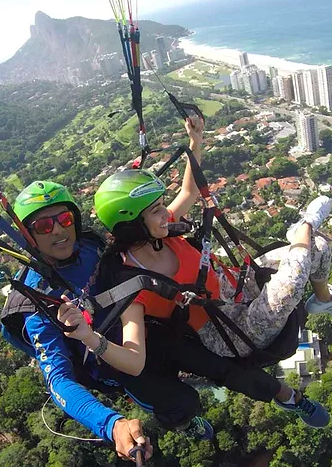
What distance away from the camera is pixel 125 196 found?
5.09ft

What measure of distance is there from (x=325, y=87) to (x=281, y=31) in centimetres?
2433

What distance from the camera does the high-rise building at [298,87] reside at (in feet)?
74.3

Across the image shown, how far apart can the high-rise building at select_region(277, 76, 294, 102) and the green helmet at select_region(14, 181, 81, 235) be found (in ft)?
77.8

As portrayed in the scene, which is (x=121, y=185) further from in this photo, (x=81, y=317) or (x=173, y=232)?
(x=81, y=317)

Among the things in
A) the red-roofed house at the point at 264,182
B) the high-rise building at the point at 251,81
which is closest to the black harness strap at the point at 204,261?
the red-roofed house at the point at 264,182

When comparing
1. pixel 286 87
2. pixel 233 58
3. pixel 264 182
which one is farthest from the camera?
pixel 233 58

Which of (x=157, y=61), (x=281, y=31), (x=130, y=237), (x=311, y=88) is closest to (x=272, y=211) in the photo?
(x=311, y=88)

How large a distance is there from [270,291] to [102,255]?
1.97 ft

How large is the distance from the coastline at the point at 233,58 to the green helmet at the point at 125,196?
92.8ft

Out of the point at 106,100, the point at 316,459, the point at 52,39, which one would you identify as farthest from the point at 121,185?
the point at 52,39

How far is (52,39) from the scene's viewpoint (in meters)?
63.5

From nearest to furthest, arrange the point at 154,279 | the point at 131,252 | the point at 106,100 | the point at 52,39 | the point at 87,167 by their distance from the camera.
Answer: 1. the point at 154,279
2. the point at 131,252
3. the point at 87,167
4. the point at 106,100
5. the point at 52,39

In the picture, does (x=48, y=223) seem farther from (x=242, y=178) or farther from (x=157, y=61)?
(x=157, y=61)

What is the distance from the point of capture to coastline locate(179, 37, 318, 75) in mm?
29344
